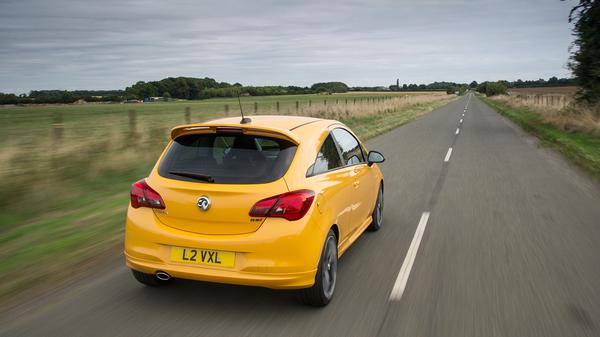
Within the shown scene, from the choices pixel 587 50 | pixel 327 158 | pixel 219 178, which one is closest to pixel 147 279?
pixel 219 178

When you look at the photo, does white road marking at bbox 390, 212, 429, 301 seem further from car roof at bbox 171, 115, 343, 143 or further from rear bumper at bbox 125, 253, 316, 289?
car roof at bbox 171, 115, 343, 143

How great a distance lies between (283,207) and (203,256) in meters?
0.71

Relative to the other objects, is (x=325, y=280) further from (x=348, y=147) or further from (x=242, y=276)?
(x=348, y=147)

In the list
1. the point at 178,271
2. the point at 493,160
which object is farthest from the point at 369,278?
the point at 493,160

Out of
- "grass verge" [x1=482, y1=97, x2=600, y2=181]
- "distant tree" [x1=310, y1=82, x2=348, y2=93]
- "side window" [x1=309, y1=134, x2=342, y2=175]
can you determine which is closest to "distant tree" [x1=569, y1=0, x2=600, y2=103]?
"grass verge" [x1=482, y1=97, x2=600, y2=181]

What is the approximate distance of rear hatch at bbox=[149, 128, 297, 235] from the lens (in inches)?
151

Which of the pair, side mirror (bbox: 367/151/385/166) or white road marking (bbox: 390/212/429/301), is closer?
white road marking (bbox: 390/212/429/301)

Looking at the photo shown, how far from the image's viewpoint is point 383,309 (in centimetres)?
414

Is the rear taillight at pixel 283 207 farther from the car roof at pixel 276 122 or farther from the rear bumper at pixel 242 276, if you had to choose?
the car roof at pixel 276 122

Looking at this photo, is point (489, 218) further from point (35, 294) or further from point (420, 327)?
point (35, 294)

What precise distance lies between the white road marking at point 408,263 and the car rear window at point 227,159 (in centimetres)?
154

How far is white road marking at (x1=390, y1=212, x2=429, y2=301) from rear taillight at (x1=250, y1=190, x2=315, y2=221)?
1220 mm

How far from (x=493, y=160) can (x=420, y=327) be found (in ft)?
35.6

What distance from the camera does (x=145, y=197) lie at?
414cm
